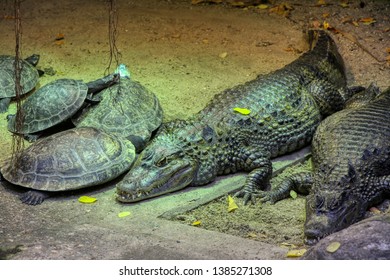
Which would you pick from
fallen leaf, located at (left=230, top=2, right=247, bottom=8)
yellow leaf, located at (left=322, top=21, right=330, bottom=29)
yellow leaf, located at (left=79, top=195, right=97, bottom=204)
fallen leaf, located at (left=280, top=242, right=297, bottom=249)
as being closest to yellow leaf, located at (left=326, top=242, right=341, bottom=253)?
fallen leaf, located at (left=280, top=242, right=297, bottom=249)

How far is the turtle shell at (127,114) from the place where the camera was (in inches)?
315

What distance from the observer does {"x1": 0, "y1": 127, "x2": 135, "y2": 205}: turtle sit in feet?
23.1

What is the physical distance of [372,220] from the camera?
549 centimetres

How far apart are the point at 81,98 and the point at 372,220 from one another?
3.95m

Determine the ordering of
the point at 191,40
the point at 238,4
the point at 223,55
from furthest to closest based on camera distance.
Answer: the point at 238,4 < the point at 191,40 < the point at 223,55

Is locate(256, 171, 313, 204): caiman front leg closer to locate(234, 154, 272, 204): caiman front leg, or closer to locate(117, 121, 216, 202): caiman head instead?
locate(234, 154, 272, 204): caiman front leg

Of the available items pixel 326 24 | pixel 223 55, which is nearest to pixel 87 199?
pixel 223 55

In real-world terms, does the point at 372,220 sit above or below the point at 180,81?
above

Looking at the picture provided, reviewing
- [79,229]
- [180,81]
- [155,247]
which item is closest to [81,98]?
[180,81]

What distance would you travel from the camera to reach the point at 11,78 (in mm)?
9312

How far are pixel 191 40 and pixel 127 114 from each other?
2733 mm

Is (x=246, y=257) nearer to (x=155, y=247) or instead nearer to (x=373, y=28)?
(x=155, y=247)

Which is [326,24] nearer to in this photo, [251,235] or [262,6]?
[262,6]

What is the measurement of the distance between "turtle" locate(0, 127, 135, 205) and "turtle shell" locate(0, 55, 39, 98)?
1.98m
